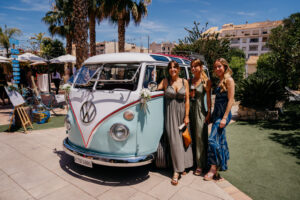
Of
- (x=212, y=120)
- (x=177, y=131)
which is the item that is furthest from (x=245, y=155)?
(x=177, y=131)

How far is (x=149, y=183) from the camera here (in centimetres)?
359

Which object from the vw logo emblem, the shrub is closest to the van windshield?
the vw logo emblem

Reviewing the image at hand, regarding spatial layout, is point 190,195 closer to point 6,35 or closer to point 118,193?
point 118,193

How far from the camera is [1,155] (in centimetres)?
475

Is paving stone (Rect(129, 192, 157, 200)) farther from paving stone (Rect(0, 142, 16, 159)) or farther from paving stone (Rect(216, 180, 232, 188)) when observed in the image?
paving stone (Rect(0, 142, 16, 159))

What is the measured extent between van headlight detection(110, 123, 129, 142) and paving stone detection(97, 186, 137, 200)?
2.84 feet

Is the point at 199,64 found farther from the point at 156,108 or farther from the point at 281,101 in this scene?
the point at 281,101

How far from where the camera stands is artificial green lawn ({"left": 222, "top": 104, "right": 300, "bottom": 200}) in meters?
3.41

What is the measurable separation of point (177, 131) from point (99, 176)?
1.73 metres

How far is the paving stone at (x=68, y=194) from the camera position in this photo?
313 centimetres

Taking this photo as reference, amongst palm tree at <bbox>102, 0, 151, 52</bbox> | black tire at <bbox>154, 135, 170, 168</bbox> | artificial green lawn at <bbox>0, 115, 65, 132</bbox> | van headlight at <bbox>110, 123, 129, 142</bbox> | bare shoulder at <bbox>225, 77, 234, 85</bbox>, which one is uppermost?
palm tree at <bbox>102, 0, 151, 52</bbox>

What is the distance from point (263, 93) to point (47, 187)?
27.4 feet

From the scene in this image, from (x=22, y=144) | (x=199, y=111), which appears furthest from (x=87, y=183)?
(x=22, y=144)

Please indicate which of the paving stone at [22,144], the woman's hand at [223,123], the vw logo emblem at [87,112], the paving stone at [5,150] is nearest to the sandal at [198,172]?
the woman's hand at [223,123]
